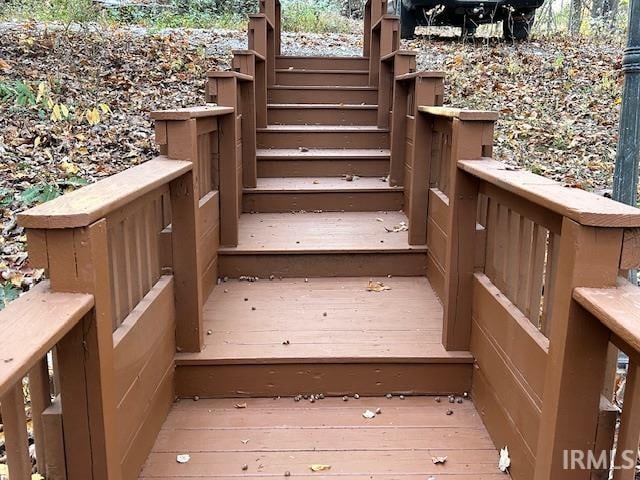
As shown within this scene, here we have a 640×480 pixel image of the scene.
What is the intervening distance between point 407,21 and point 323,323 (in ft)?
22.2

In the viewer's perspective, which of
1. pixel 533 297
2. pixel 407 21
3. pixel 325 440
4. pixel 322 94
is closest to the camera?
pixel 533 297

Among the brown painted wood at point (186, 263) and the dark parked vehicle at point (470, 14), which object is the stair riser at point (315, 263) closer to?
the brown painted wood at point (186, 263)

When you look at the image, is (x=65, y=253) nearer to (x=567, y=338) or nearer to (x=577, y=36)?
(x=567, y=338)

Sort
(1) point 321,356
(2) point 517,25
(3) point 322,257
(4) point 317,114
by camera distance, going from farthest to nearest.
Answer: (2) point 517,25
(4) point 317,114
(3) point 322,257
(1) point 321,356

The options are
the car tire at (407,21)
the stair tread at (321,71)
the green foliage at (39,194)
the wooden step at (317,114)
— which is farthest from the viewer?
the car tire at (407,21)

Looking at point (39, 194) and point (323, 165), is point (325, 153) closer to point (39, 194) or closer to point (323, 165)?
point (323, 165)

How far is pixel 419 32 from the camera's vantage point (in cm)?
1053

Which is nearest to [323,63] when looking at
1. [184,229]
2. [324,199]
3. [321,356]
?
[324,199]

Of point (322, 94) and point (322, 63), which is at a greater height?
point (322, 63)

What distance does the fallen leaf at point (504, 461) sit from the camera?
2191 mm

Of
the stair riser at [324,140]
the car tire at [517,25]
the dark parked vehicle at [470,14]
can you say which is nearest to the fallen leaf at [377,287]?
the stair riser at [324,140]

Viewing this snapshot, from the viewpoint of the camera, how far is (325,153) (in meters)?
5.05

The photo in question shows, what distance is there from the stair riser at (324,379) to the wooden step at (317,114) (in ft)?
10.7

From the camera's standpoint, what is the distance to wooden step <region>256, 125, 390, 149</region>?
206 inches
